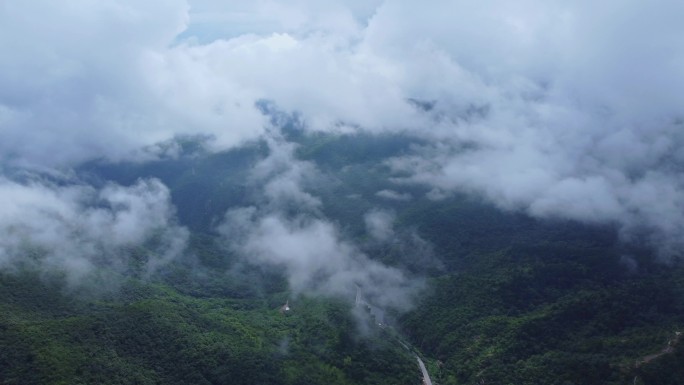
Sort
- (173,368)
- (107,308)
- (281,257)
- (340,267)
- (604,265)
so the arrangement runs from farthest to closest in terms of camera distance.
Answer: (281,257)
(340,267)
(604,265)
(107,308)
(173,368)

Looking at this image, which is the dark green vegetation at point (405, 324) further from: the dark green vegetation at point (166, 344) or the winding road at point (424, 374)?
the winding road at point (424, 374)

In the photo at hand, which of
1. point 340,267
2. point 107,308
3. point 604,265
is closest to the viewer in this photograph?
point 107,308

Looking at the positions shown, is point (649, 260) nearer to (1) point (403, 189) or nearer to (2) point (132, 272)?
(1) point (403, 189)

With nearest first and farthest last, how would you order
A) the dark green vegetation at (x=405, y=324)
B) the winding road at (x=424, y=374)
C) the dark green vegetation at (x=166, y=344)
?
the dark green vegetation at (x=166, y=344) < the dark green vegetation at (x=405, y=324) < the winding road at (x=424, y=374)

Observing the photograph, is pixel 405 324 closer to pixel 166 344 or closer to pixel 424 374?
pixel 424 374

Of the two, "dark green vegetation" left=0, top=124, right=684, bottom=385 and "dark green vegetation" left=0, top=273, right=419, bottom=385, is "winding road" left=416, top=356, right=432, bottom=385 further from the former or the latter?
"dark green vegetation" left=0, top=273, right=419, bottom=385

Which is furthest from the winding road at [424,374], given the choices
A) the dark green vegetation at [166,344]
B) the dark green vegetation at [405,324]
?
the dark green vegetation at [166,344]

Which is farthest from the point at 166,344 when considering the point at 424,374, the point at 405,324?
the point at 405,324

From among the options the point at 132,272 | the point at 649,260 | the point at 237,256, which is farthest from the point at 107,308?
the point at 649,260
